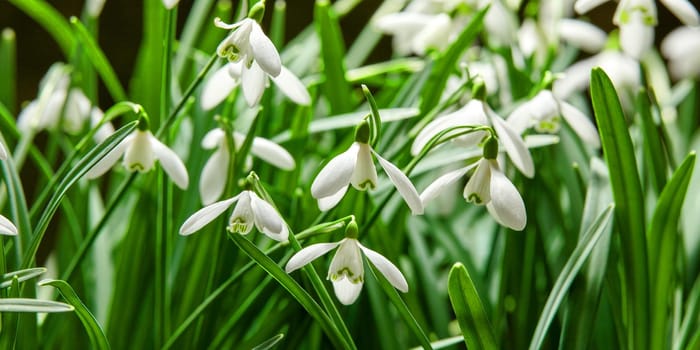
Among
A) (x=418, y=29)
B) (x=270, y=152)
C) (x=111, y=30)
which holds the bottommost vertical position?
(x=270, y=152)

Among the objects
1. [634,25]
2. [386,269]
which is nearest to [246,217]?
[386,269]

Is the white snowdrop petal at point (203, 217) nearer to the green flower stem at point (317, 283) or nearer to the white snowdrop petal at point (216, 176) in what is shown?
the green flower stem at point (317, 283)

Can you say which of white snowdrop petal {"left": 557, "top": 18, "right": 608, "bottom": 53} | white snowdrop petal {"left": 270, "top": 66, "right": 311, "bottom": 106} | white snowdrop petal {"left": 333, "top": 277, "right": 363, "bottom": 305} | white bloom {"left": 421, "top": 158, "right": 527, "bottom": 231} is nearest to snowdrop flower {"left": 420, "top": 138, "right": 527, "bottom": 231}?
white bloom {"left": 421, "top": 158, "right": 527, "bottom": 231}

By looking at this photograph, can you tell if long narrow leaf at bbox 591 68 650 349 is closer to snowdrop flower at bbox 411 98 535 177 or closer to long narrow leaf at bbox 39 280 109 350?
snowdrop flower at bbox 411 98 535 177

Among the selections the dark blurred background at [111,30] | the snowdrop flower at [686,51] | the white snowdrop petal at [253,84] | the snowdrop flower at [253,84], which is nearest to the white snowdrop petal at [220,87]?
the snowdrop flower at [253,84]

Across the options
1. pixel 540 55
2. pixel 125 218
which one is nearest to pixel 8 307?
pixel 125 218

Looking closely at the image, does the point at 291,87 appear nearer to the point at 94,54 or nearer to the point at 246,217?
the point at 246,217
